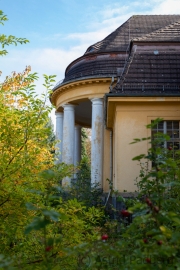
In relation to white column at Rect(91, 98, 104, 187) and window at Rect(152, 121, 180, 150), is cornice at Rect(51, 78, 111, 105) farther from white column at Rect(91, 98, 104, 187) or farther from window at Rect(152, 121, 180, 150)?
window at Rect(152, 121, 180, 150)

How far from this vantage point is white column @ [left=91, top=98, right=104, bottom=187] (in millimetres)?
20141

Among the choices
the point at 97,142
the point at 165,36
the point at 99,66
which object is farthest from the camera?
the point at 99,66

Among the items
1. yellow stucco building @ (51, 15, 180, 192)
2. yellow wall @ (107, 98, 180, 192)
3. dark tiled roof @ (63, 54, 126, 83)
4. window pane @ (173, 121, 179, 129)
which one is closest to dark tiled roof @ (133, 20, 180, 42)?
yellow stucco building @ (51, 15, 180, 192)

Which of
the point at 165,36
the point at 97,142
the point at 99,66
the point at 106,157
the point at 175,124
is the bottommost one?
the point at 106,157

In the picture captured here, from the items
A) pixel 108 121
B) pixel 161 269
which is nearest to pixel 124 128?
pixel 108 121

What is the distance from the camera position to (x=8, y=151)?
5051mm

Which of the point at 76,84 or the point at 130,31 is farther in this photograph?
the point at 130,31

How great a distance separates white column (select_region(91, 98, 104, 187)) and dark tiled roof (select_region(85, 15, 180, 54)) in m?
3.46

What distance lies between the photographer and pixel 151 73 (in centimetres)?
1470

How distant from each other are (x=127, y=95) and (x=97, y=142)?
22.7ft

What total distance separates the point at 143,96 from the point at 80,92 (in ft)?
26.2

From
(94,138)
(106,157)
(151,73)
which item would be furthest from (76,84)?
(151,73)

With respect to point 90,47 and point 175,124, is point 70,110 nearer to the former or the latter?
point 90,47

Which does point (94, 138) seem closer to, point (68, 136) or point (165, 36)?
point (68, 136)
